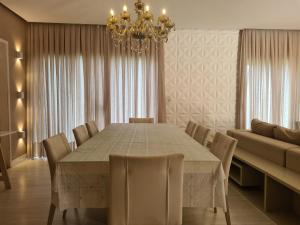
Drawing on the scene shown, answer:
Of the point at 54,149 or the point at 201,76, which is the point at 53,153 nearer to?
the point at 54,149

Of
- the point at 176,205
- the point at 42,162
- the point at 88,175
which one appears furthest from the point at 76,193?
the point at 42,162

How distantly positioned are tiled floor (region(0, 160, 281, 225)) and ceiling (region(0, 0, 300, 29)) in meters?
2.96

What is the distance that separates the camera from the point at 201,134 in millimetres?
3400

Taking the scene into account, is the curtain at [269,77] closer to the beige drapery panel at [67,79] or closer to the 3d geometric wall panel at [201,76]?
the 3d geometric wall panel at [201,76]

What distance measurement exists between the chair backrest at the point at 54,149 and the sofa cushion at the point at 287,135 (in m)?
2.67

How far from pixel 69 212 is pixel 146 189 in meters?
1.57

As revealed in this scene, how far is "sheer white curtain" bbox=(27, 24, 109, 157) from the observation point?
18.7 feet

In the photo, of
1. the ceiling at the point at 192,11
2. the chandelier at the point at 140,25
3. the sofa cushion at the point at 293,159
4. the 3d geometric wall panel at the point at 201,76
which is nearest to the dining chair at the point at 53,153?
the chandelier at the point at 140,25

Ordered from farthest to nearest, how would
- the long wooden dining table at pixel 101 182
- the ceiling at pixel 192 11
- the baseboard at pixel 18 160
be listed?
the baseboard at pixel 18 160, the ceiling at pixel 192 11, the long wooden dining table at pixel 101 182

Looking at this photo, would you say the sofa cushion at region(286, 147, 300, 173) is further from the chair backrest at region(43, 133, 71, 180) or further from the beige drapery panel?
the beige drapery panel

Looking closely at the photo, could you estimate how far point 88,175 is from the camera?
A: 2.11m

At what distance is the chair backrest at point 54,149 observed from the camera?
93.8 inches

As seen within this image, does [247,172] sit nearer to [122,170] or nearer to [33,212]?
[122,170]

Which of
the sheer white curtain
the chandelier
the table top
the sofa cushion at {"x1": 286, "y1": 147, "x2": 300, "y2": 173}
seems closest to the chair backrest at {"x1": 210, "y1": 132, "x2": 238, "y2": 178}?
the table top
